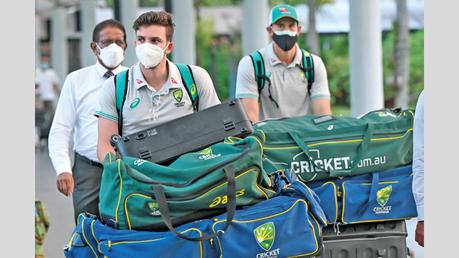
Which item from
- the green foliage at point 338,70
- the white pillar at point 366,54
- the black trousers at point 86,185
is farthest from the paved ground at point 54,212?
the green foliage at point 338,70

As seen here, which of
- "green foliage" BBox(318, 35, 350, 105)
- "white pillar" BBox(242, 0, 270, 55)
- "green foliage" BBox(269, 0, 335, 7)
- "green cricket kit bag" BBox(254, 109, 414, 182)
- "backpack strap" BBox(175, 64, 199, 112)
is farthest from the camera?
"green foliage" BBox(318, 35, 350, 105)

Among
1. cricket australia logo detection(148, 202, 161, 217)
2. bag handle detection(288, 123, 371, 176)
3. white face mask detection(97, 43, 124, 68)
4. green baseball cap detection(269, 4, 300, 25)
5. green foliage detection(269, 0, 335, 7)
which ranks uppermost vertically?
green foliage detection(269, 0, 335, 7)

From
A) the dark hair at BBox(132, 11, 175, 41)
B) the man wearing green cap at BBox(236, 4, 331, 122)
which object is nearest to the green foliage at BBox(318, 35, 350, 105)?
the man wearing green cap at BBox(236, 4, 331, 122)

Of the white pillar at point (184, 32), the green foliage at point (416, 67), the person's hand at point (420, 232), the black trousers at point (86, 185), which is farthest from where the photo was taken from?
the green foliage at point (416, 67)

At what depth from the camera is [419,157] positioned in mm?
4996

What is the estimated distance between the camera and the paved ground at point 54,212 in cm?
962

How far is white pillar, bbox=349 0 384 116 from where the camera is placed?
594 inches

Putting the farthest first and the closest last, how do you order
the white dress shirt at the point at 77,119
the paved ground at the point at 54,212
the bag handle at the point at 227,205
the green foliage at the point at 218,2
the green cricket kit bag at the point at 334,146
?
the green foliage at the point at 218,2 < the paved ground at the point at 54,212 < the white dress shirt at the point at 77,119 < the green cricket kit bag at the point at 334,146 < the bag handle at the point at 227,205

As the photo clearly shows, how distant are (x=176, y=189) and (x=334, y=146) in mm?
1359

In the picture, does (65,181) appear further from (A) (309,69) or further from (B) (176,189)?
(B) (176,189)

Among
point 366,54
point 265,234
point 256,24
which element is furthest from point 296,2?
point 265,234

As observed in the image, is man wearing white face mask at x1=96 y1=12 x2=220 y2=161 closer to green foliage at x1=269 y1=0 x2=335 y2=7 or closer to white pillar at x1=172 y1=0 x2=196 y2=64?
white pillar at x1=172 y1=0 x2=196 y2=64

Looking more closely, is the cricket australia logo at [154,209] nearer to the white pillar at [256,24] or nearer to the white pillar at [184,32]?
the white pillar at [256,24]

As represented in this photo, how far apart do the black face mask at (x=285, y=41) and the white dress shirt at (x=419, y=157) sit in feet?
6.52
